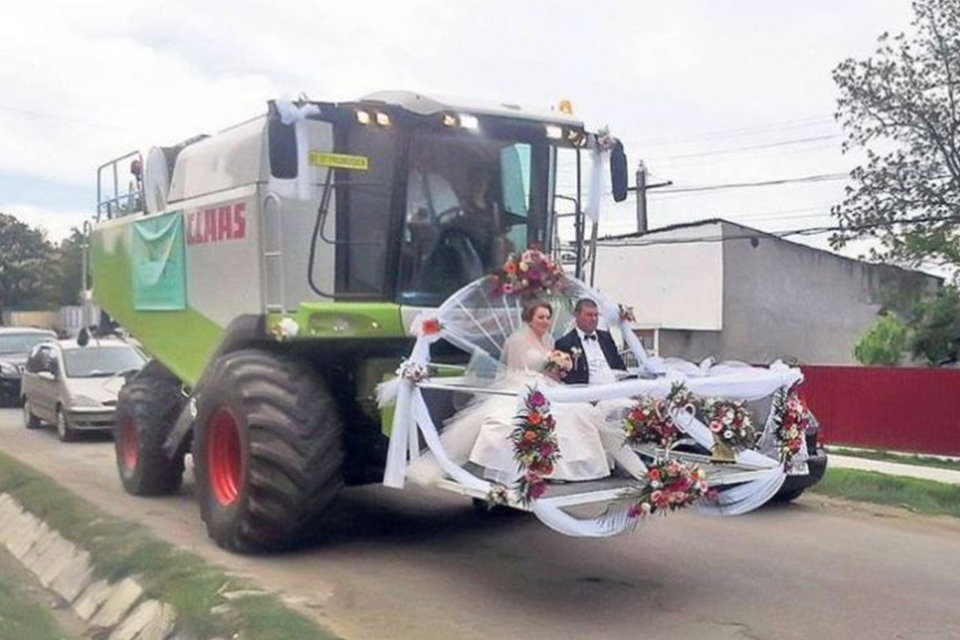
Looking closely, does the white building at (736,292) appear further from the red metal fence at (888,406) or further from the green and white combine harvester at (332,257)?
the green and white combine harvester at (332,257)

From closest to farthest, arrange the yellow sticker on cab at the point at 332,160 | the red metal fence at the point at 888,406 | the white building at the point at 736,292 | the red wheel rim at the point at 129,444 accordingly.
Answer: the yellow sticker on cab at the point at 332,160 < the red wheel rim at the point at 129,444 < the red metal fence at the point at 888,406 < the white building at the point at 736,292

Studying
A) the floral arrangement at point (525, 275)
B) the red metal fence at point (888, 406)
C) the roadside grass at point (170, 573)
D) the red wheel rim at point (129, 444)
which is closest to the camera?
the roadside grass at point (170, 573)

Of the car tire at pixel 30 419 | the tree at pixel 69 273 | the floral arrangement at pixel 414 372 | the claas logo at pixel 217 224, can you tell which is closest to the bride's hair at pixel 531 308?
the floral arrangement at pixel 414 372

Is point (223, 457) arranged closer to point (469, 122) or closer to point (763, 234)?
point (469, 122)

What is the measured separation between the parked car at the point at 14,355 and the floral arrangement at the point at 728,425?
61.3 feet

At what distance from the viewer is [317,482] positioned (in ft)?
27.8

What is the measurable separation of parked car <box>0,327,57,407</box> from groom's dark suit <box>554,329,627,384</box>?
1738 cm

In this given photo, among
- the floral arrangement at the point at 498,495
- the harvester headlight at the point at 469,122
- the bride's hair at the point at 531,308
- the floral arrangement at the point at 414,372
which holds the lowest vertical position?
the floral arrangement at the point at 498,495

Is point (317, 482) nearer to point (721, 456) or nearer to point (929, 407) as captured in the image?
point (721, 456)

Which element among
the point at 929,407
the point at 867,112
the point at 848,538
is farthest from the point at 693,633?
the point at 867,112

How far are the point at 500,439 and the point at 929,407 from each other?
44.8ft

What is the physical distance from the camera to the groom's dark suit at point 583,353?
8367 mm

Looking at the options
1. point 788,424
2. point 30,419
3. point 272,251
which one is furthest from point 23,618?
point 30,419

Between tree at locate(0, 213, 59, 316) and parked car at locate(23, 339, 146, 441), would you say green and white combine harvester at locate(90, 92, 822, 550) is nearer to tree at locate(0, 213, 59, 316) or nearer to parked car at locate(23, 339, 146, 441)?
parked car at locate(23, 339, 146, 441)
